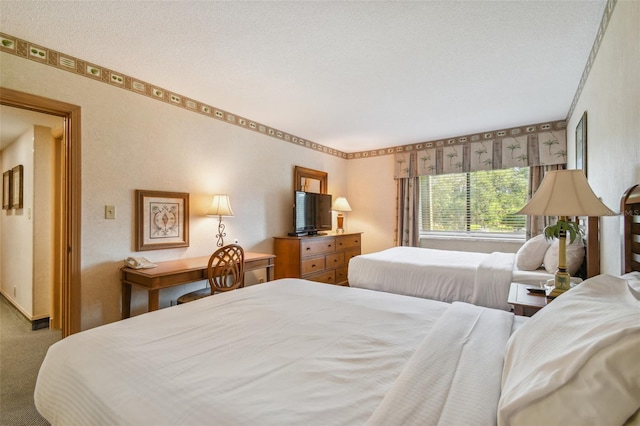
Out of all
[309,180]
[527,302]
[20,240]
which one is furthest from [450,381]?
[20,240]

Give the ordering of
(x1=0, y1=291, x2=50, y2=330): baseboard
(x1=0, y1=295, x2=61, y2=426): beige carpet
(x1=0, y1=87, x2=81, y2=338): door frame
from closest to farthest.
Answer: (x1=0, y1=295, x2=61, y2=426): beige carpet
(x1=0, y1=87, x2=81, y2=338): door frame
(x1=0, y1=291, x2=50, y2=330): baseboard

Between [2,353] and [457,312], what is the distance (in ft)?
12.5

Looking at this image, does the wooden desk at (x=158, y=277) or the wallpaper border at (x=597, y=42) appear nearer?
the wallpaper border at (x=597, y=42)

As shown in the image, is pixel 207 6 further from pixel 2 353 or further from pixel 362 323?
pixel 2 353

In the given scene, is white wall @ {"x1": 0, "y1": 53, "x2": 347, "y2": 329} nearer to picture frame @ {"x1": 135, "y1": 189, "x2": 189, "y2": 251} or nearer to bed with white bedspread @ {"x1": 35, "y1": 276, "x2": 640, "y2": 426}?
picture frame @ {"x1": 135, "y1": 189, "x2": 189, "y2": 251}

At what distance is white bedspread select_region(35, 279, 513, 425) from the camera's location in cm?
83

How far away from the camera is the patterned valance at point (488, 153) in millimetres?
4156

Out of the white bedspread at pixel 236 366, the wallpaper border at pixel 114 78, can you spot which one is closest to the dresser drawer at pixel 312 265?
the wallpaper border at pixel 114 78

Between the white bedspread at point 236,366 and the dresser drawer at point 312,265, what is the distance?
242 cm

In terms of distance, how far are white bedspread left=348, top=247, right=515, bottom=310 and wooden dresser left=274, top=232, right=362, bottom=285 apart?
880mm

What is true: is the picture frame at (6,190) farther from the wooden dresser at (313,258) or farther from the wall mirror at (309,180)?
the wall mirror at (309,180)

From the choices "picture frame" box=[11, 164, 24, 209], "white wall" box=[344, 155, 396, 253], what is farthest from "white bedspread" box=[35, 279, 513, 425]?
"white wall" box=[344, 155, 396, 253]

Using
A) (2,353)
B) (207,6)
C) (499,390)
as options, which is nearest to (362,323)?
(499,390)

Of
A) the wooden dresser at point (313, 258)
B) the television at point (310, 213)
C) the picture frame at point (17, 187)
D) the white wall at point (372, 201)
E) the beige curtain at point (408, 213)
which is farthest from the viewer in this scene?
the white wall at point (372, 201)
